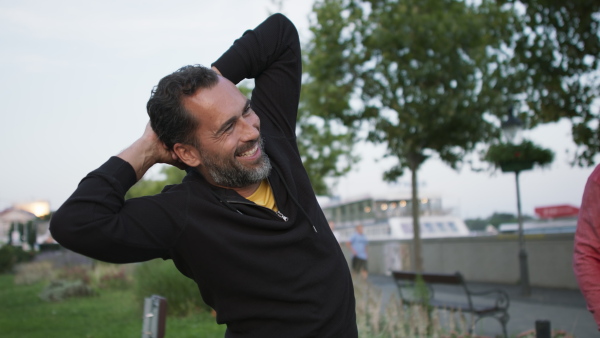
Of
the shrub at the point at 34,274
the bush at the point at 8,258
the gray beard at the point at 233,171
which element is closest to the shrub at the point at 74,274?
the shrub at the point at 34,274

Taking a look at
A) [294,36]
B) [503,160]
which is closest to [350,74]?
[503,160]

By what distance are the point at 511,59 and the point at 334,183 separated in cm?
1719

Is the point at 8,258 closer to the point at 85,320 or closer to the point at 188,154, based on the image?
the point at 85,320

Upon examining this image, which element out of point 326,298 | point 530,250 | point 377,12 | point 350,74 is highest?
point 377,12

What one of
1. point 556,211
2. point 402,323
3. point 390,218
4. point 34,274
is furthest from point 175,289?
point 556,211

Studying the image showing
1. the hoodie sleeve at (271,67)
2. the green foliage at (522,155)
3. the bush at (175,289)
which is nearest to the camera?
the hoodie sleeve at (271,67)

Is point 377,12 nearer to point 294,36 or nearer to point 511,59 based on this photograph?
point 511,59

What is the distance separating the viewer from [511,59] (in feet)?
38.4

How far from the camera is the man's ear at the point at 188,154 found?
6.93ft

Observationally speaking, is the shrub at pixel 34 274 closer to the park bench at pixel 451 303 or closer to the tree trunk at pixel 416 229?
the tree trunk at pixel 416 229

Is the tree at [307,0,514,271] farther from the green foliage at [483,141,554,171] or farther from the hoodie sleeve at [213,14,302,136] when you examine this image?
the hoodie sleeve at [213,14,302,136]

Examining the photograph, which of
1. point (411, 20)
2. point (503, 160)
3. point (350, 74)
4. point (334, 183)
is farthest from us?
point (334, 183)

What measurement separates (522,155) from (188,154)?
13.0 metres

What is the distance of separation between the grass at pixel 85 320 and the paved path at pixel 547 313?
9.68ft
